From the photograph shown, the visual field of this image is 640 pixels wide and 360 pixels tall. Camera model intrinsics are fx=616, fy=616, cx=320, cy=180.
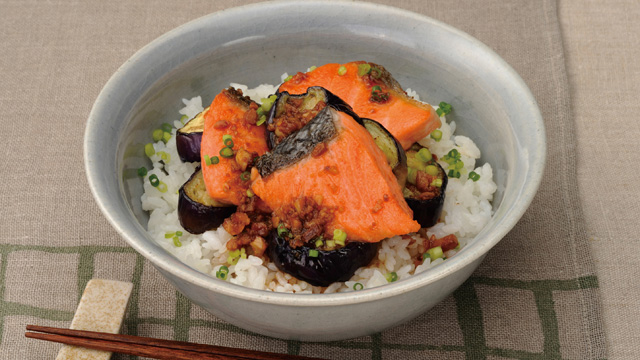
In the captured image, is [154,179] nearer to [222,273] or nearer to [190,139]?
[190,139]

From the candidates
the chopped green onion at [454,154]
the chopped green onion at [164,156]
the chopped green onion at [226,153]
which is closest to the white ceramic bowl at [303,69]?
the chopped green onion at [164,156]

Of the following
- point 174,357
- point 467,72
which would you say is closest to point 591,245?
point 467,72

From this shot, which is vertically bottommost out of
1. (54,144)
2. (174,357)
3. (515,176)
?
(174,357)

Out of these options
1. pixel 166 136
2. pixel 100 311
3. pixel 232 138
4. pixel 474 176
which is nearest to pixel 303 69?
pixel 166 136

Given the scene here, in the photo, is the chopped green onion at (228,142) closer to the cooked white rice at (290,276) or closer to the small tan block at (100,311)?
the cooked white rice at (290,276)

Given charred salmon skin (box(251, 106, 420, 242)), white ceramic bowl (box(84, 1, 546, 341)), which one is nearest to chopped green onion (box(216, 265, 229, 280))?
white ceramic bowl (box(84, 1, 546, 341))

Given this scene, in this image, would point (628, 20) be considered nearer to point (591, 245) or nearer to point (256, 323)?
point (591, 245)
